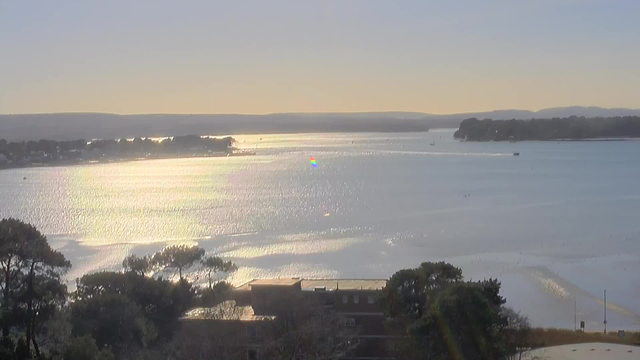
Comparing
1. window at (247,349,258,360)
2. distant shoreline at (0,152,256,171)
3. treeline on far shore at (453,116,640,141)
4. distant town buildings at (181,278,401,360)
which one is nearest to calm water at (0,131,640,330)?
distant shoreline at (0,152,256,171)

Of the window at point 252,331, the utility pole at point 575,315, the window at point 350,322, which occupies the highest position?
the window at point 252,331

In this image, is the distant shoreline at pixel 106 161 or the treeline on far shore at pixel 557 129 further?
the treeline on far shore at pixel 557 129

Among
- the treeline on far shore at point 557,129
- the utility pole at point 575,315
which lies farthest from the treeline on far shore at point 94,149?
the utility pole at point 575,315

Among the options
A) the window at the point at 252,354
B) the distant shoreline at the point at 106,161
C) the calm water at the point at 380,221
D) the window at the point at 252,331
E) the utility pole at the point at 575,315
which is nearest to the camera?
the window at the point at 252,354

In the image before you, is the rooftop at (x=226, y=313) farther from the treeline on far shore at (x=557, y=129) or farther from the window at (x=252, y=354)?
the treeline on far shore at (x=557, y=129)

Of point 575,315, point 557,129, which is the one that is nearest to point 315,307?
point 575,315

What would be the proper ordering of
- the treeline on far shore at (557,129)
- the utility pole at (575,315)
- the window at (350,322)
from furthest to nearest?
1. the treeline on far shore at (557,129)
2. the utility pole at (575,315)
3. the window at (350,322)

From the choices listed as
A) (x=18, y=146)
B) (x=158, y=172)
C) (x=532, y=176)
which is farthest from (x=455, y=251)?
(x=18, y=146)
